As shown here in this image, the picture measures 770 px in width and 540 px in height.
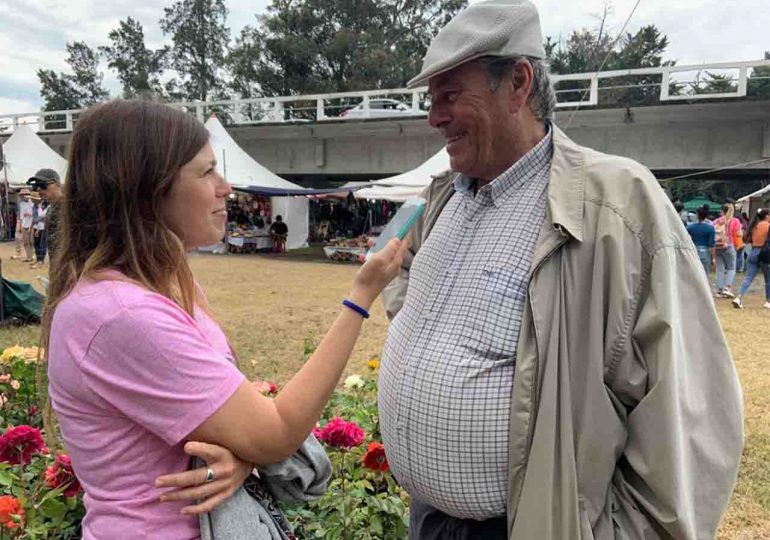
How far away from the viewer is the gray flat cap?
1.58 metres

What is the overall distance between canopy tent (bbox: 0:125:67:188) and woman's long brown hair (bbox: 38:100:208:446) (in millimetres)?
20323

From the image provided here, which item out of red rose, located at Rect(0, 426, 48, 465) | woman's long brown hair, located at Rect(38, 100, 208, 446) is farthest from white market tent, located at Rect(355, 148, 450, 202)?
woman's long brown hair, located at Rect(38, 100, 208, 446)

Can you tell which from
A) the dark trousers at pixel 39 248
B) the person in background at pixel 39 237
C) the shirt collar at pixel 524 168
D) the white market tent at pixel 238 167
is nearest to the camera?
the shirt collar at pixel 524 168

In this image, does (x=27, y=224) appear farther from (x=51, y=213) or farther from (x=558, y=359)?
(x=558, y=359)

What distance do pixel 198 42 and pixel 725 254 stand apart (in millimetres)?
48645

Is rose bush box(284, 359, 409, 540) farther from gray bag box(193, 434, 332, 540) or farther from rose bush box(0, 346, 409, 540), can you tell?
gray bag box(193, 434, 332, 540)

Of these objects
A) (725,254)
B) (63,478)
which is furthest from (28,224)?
(725,254)

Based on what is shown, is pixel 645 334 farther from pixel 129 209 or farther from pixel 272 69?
pixel 272 69

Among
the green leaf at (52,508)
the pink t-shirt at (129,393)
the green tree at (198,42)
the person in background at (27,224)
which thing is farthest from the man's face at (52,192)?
the green tree at (198,42)

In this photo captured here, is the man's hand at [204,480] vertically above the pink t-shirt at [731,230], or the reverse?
the man's hand at [204,480]

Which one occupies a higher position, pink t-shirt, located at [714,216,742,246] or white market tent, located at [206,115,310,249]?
white market tent, located at [206,115,310,249]

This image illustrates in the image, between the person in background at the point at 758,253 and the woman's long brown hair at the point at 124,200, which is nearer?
the woman's long brown hair at the point at 124,200

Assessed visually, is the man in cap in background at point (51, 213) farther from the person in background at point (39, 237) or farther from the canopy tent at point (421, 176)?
the canopy tent at point (421, 176)

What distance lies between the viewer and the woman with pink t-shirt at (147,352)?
3.58 feet
